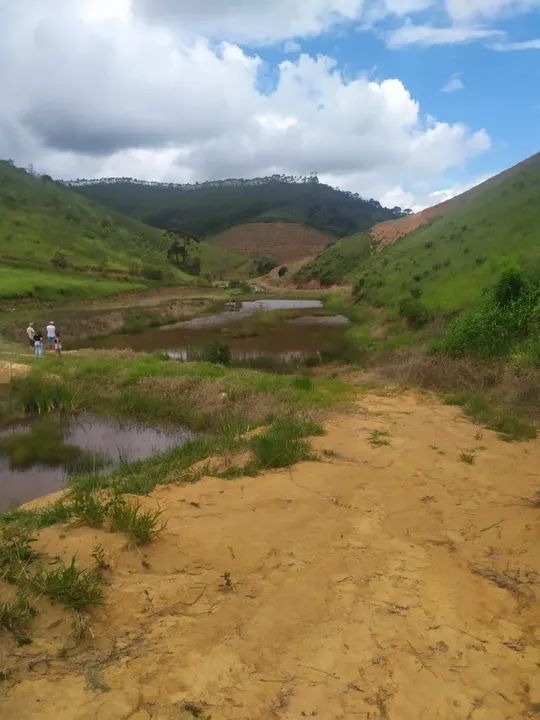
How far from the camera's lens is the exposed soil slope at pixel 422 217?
64.3m

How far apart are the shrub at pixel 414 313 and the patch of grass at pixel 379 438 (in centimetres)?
1826

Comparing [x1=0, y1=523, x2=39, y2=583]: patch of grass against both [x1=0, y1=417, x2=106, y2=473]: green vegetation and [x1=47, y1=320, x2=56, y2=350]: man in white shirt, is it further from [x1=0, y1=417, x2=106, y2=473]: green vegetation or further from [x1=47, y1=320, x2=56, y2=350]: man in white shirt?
[x1=47, y1=320, x2=56, y2=350]: man in white shirt

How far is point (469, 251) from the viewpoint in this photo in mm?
39656

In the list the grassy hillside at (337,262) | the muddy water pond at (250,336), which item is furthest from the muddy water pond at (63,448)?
the grassy hillside at (337,262)

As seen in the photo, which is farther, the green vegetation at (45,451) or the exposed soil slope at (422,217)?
the exposed soil slope at (422,217)

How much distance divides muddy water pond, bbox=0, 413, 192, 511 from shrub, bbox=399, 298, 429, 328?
18.3m

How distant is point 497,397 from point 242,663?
12.7 m

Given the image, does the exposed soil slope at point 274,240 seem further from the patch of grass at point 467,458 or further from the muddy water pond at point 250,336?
the patch of grass at point 467,458

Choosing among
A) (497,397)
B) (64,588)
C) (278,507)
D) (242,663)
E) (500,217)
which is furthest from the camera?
(500,217)

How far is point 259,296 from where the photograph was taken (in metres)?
78.1

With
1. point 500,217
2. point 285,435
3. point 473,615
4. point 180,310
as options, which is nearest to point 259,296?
point 180,310

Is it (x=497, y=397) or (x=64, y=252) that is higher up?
(x=64, y=252)

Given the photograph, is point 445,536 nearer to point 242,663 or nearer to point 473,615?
point 473,615

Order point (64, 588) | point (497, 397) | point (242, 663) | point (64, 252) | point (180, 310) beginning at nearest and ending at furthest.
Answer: point (242, 663), point (64, 588), point (497, 397), point (180, 310), point (64, 252)
